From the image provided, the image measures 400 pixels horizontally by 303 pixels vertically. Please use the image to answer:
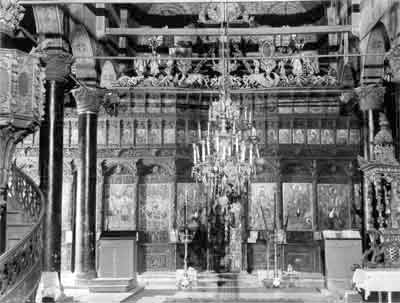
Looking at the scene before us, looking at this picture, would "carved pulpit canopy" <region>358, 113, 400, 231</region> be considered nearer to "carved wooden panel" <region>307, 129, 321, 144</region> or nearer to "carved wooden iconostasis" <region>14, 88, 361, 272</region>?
"carved wooden iconostasis" <region>14, 88, 361, 272</region>

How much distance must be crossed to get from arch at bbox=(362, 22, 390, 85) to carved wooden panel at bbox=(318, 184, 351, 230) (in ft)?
13.5

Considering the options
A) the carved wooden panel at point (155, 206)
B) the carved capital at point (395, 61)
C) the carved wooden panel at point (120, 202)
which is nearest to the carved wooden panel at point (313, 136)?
the carved wooden panel at point (155, 206)

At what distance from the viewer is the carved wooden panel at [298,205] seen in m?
19.0

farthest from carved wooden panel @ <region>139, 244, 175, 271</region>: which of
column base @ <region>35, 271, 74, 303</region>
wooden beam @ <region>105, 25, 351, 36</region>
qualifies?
wooden beam @ <region>105, 25, 351, 36</region>

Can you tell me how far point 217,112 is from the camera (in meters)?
12.3

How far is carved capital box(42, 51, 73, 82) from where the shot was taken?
13156 millimetres

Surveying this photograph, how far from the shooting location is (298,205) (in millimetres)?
19109

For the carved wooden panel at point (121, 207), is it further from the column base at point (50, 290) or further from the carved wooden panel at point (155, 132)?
the column base at point (50, 290)

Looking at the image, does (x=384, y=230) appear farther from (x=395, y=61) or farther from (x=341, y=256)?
(x=341, y=256)

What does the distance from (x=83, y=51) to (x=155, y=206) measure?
17.3 feet

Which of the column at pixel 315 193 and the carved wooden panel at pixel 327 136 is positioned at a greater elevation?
the carved wooden panel at pixel 327 136

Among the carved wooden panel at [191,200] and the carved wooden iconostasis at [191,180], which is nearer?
the carved wooden iconostasis at [191,180]

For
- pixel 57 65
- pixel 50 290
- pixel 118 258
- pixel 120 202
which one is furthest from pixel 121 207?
pixel 50 290

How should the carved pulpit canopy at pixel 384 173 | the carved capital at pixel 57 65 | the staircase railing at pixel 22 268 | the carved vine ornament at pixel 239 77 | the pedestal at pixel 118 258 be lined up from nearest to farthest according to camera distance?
the staircase railing at pixel 22 268 < the carved pulpit canopy at pixel 384 173 < the carved capital at pixel 57 65 < the pedestal at pixel 118 258 < the carved vine ornament at pixel 239 77
